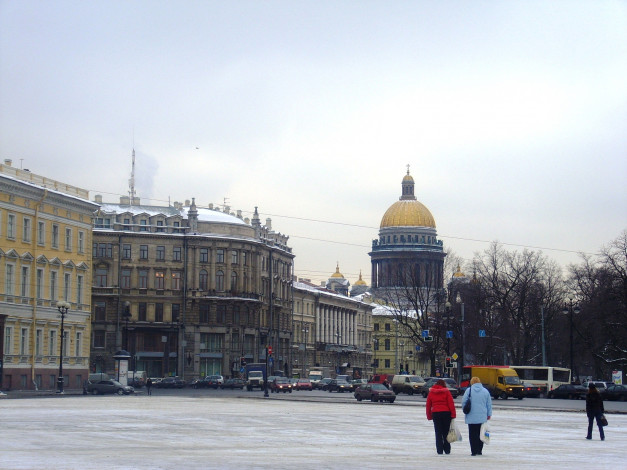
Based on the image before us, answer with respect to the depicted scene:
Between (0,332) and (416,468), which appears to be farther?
(0,332)

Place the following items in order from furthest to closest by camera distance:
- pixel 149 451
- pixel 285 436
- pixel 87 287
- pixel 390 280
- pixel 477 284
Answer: pixel 390 280 < pixel 477 284 < pixel 87 287 < pixel 285 436 < pixel 149 451

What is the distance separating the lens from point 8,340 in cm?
7119

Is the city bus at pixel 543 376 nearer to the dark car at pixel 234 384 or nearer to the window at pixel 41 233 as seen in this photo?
the dark car at pixel 234 384

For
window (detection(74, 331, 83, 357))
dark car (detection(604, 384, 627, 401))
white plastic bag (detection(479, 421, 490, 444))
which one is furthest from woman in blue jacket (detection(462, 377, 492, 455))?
window (detection(74, 331, 83, 357))

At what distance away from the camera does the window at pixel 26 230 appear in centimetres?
7356

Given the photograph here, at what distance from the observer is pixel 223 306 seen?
12019cm

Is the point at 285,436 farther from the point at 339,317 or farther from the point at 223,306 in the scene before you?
the point at 339,317

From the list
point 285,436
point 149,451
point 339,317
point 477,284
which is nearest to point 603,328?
point 477,284

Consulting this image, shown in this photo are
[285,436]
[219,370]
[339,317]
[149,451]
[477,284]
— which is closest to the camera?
[149,451]

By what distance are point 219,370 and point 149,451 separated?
97050 millimetres

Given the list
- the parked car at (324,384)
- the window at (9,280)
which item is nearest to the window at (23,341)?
the window at (9,280)

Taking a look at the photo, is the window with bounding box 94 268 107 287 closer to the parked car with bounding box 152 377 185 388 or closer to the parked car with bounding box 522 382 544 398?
the parked car with bounding box 152 377 185 388

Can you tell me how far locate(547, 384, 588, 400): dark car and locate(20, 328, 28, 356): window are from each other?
36710 millimetres

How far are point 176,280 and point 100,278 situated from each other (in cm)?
826
